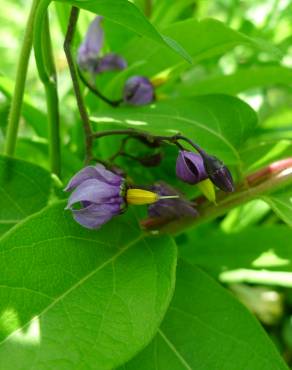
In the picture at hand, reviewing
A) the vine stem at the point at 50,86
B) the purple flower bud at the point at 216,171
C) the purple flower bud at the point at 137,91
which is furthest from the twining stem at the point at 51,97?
the purple flower bud at the point at 216,171

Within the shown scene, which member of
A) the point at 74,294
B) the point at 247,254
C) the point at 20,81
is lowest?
the point at 247,254

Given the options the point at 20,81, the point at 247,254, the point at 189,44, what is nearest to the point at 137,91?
the point at 189,44

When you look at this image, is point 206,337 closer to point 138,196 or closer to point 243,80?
point 138,196

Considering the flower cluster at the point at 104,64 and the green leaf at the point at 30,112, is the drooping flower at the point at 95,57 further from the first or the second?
the green leaf at the point at 30,112

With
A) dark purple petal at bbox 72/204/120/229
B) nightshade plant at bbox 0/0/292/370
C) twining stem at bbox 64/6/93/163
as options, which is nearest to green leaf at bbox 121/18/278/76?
nightshade plant at bbox 0/0/292/370

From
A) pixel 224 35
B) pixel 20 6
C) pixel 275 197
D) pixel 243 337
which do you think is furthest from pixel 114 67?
pixel 20 6

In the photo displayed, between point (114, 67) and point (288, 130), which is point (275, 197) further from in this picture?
point (288, 130)
